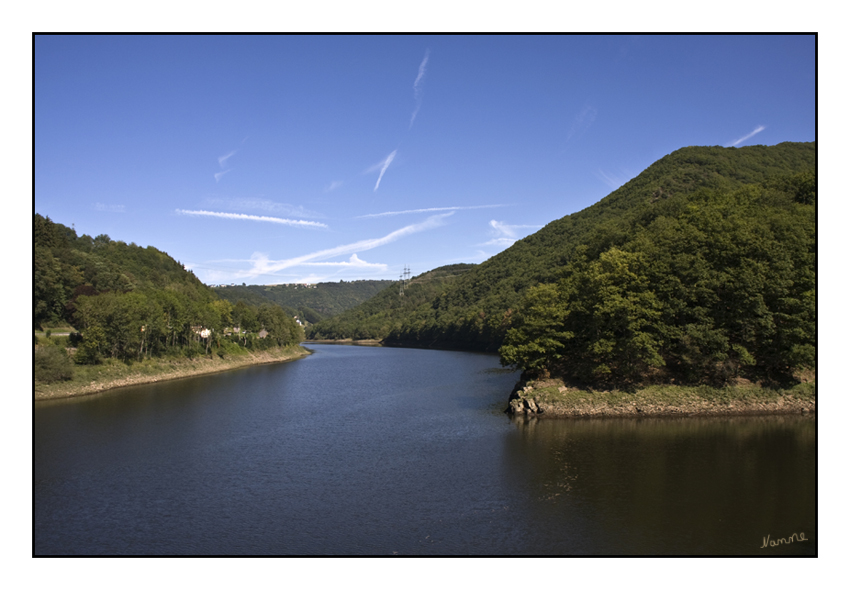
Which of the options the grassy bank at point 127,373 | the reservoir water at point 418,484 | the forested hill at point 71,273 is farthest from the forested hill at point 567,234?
the forested hill at point 71,273

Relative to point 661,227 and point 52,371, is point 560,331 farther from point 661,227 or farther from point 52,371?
point 52,371

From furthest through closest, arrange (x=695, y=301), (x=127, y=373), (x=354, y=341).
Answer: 1. (x=354, y=341)
2. (x=127, y=373)
3. (x=695, y=301)

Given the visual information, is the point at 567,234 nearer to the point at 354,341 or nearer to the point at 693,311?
the point at 354,341

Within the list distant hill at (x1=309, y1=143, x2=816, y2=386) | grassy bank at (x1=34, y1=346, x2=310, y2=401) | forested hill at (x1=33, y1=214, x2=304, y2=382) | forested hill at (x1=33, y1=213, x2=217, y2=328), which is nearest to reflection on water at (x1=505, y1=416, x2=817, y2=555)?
distant hill at (x1=309, y1=143, x2=816, y2=386)

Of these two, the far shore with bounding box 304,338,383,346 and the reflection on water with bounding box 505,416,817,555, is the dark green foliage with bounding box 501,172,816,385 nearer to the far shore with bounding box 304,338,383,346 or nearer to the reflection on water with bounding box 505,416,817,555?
the reflection on water with bounding box 505,416,817,555

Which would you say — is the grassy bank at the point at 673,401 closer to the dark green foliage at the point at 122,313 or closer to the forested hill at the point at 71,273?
the forested hill at the point at 71,273
